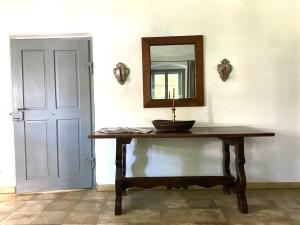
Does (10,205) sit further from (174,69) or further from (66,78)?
(174,69)

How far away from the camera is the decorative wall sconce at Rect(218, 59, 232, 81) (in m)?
3.45

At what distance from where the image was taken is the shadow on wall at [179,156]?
140 inches

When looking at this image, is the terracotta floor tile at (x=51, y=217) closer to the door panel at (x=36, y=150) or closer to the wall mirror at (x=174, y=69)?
the door panel at (x=36, y=150)

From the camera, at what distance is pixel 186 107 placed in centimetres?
352

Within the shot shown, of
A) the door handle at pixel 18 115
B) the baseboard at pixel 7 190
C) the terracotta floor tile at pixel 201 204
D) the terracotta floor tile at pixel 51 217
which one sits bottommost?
the terracotta floor tile at pixel 51 217

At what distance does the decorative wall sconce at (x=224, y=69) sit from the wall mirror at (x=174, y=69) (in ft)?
0.76

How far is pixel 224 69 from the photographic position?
3443 mm

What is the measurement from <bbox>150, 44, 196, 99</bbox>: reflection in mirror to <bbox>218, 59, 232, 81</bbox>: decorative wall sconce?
320 millimetres

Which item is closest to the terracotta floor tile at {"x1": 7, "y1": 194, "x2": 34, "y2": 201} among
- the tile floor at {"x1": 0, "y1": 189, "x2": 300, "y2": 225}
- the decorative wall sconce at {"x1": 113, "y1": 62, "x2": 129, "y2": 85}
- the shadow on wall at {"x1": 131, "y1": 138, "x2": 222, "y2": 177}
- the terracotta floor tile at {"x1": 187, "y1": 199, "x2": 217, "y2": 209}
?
the tile floor at {"x1": 0, "y1": 189, "x2": 300, "y2": 225}

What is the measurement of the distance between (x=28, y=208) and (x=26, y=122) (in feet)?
3.41

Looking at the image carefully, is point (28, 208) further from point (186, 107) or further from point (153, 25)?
Answer: point (153, 25)

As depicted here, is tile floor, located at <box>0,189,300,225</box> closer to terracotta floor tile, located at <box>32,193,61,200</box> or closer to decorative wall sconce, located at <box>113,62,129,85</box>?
terracotta floor tile, located at <box>32,193,61,200</box>

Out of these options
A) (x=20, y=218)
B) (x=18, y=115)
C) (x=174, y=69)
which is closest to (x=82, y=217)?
(x=20, y=218)

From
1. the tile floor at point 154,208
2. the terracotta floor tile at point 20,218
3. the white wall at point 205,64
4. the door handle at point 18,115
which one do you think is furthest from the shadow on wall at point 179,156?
the door handle at point 18,115
